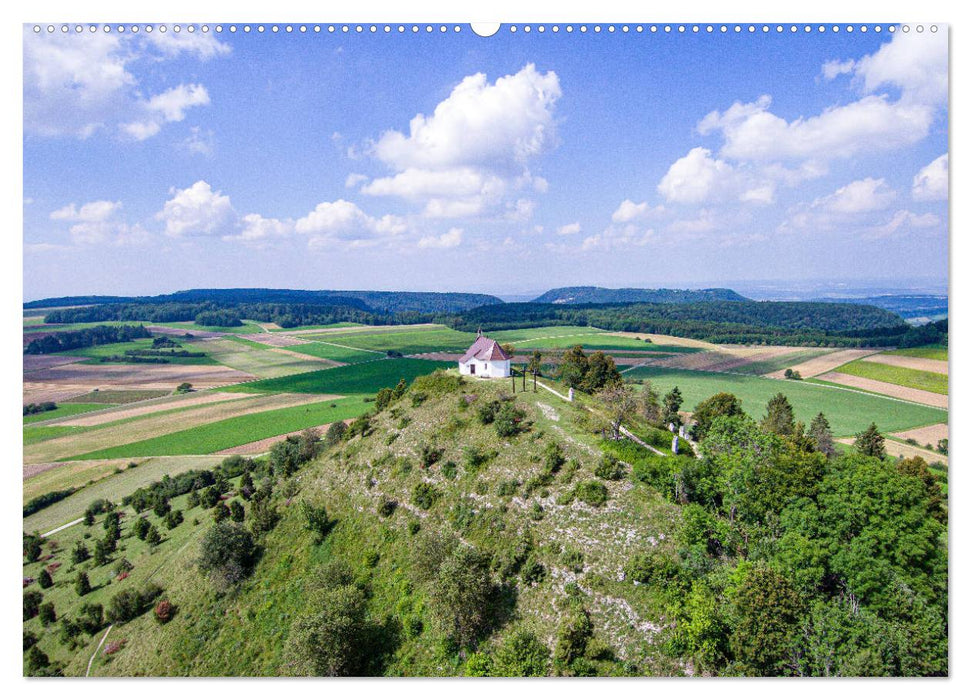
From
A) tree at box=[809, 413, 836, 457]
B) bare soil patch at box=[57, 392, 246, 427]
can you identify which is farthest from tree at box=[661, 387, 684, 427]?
bare soil patch at box=[57, 392, 246, 427]

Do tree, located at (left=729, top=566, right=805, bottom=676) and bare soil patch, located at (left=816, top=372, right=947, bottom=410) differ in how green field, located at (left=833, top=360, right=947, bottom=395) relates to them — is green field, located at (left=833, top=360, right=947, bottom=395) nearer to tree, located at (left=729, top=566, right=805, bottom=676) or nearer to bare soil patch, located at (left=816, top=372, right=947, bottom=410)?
bare soil patch, located at (left=816, top=372, right=947, bottom=410)

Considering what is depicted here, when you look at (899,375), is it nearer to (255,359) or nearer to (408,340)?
(408,340)

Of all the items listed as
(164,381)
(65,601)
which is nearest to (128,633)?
(65,601)

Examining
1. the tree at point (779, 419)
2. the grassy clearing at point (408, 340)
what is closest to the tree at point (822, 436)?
the tree at point (779, 419)

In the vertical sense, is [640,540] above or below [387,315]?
below

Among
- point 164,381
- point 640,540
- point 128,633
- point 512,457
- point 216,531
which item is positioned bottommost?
point 128,633

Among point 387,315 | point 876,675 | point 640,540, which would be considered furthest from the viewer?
point 387,315

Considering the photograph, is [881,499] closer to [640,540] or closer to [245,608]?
[640,540]
